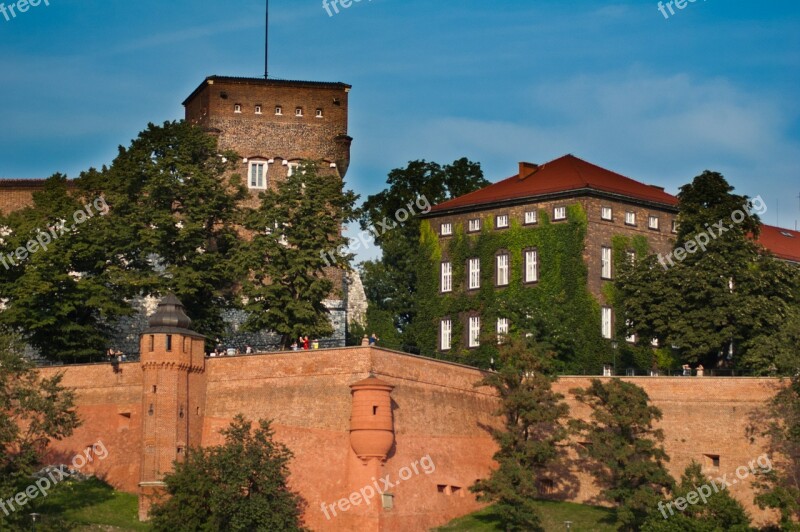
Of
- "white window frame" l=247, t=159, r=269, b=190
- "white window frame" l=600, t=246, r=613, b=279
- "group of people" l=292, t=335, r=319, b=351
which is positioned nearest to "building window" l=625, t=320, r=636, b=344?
"white window frame" l=600, t=246, r=613, b=279

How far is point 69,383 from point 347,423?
11.7 m

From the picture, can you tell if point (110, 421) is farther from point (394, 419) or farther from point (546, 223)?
point (546, 223)

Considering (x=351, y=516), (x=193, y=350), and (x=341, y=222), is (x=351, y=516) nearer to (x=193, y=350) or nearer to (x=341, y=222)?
(x=193, y=350)

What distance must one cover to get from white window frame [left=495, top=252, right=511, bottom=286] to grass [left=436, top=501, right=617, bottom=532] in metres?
16.3

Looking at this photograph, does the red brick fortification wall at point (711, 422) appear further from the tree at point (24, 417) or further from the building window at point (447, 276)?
the tree at point (24, 417)

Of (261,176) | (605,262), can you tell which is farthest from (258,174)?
(605,262)

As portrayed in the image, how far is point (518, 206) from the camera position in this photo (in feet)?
289

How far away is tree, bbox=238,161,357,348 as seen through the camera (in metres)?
77.2

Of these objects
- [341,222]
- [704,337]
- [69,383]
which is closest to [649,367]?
[704,337]

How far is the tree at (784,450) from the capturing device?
228 feet

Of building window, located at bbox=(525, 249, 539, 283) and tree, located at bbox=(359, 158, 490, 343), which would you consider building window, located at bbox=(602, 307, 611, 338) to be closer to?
building window, located at bbox=(525, 249, 539, 283)

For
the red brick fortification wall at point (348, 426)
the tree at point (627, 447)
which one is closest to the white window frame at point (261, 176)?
the red brick fortification wall at point (348, 426)

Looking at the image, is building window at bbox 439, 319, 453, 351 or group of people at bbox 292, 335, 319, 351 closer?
group of people at bbox 292, 335, 319, 351

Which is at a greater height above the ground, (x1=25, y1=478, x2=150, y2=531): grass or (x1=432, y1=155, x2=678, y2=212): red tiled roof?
(x1=432, y1=155, x2=678, y2=212): red tiled roof
